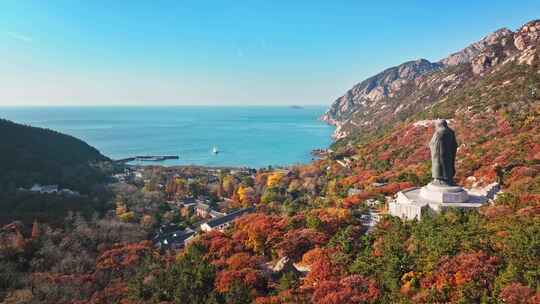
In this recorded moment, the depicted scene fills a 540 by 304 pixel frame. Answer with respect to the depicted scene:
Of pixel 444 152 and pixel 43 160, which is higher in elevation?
pixel 444 152

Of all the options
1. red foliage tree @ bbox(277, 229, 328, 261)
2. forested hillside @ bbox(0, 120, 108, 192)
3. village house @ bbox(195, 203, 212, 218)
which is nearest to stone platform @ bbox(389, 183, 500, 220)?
red foliage tree @ bbox(277, 229, 328, 261)

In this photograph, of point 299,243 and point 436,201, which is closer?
point 299,243

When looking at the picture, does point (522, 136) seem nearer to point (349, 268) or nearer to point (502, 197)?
point (502, 197)

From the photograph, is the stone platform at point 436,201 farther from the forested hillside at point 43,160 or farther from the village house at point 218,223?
the forested hillside at point 43,160

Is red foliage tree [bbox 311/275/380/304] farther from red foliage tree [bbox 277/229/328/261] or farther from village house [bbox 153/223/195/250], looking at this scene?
village house [bbox 153/223/195/250]

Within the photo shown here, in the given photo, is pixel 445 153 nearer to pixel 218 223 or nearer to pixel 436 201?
pixel 436 201

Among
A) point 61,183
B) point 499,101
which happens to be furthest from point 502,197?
point 61,183

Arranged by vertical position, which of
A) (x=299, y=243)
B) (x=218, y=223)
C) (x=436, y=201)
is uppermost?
(x=436, y=201)

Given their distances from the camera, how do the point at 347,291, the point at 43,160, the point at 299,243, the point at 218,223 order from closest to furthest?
the point at 347,291
the point at 299,243
the point at 218,223
the point at 43,160

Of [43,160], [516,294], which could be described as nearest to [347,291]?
[516,294]
